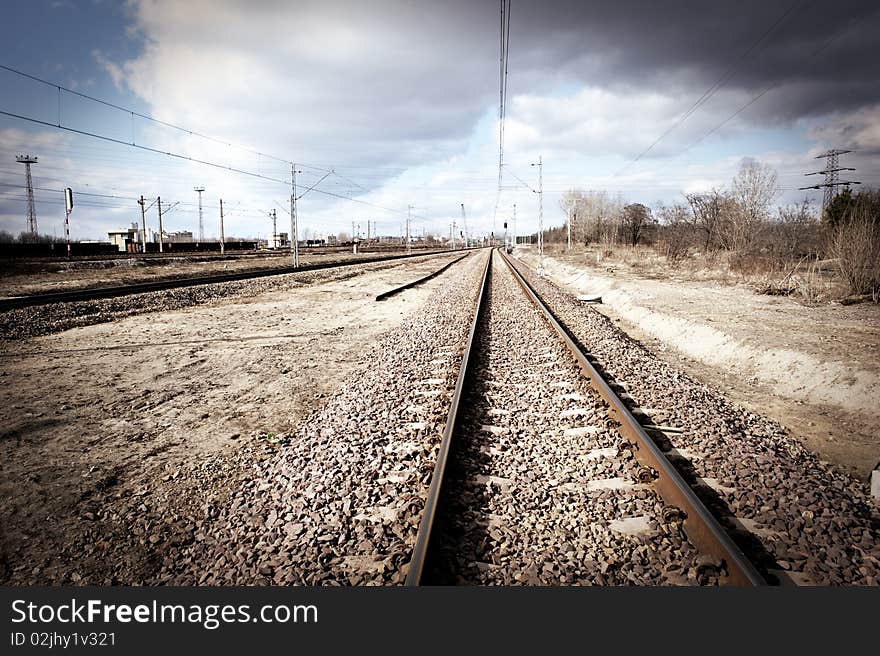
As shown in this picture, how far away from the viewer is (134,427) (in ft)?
18.2

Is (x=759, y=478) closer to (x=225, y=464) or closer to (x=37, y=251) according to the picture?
(x=225, y=464)

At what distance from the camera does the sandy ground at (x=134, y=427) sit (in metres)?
3.45

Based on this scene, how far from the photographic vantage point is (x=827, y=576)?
290 centimetres

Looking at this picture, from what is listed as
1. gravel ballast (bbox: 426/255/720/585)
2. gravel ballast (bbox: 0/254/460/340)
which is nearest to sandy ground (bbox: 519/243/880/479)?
gravel ballast (bbox: 426/255/720/585)

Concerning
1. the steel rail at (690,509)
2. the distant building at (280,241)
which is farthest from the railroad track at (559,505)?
the distant building at (280,241)

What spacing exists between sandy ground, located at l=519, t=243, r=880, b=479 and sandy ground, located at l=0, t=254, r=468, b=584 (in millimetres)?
6524

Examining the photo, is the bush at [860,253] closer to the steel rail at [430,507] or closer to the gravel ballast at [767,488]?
the gravel ballast at [767,488]

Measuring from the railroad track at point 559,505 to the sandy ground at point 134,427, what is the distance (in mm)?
2097

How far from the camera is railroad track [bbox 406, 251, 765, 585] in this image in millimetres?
2949

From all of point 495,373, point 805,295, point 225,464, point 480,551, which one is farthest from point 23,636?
point 805,295

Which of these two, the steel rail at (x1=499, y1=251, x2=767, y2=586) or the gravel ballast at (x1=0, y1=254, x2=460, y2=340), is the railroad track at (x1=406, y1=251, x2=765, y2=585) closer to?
the steel rail at (x1=499, y1=251, x2=767, y2=586)

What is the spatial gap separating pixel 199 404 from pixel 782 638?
21.6 feet

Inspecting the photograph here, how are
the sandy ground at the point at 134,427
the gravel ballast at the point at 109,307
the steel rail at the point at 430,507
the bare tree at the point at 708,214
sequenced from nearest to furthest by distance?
the steel rail at the point at 430,507
the sandy ground at the point at 134,427
the gravel ballast at the point at 109,307
the bare tree at the point at 708,214

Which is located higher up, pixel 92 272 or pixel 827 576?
pixel 92 272
